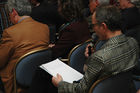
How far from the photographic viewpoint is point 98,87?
1.11m

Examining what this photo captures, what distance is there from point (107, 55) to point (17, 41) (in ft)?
3.07

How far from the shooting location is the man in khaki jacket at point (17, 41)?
171 cm

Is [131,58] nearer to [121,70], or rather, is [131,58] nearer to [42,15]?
[121,70]

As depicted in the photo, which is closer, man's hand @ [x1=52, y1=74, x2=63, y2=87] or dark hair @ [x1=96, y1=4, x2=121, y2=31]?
dark hair @ [x1=96, y1=4, x2=121, y2=31]

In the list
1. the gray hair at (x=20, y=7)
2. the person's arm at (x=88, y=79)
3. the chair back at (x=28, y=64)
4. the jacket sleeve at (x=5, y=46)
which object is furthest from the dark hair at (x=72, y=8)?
the person's arm at (x=88, y=79)

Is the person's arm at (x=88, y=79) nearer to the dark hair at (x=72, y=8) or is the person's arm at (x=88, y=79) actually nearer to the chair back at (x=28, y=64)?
the chair back at (x=28, y=64)

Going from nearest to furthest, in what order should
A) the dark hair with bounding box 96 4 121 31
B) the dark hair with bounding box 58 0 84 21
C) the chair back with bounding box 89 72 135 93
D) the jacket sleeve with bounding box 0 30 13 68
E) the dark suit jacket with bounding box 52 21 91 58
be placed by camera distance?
the chair back with bounding box 89 72 135 93, the dark hair with bounding box 96 4 121 31, the jacket sleeve with bounding box 0 30 13 68, the dark suit jacket with bounding box 52 21 91 58, the dark hair with bounding box 58 0 84 21

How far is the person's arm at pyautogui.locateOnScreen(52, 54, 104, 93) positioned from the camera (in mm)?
1113

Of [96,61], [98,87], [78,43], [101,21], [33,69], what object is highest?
[101,21]

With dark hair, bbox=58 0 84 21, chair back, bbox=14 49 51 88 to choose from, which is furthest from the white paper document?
dark hair, bbox=58 0 84 21

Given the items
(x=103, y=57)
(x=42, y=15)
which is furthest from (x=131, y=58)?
(x=42, y=15)

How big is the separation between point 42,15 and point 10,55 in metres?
1.13

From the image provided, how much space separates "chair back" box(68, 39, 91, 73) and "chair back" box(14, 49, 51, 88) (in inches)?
8.6

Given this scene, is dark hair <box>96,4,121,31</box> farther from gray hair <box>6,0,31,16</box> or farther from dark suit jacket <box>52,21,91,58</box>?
gray hair <box>6,0,31,16</box>
